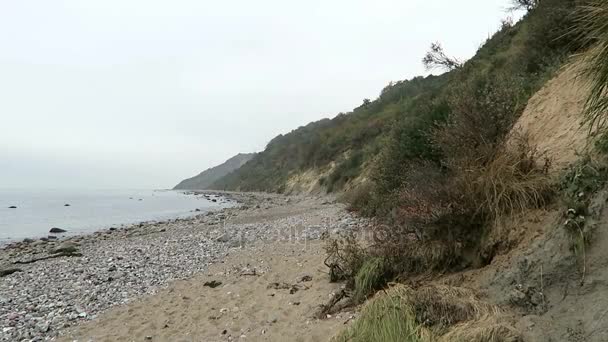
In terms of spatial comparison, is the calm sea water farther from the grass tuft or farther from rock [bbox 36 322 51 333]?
the grass tuft

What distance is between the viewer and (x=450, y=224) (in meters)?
5.10

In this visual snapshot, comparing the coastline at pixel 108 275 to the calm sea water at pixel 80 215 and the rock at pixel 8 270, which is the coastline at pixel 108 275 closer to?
the rock at pixel 8 270

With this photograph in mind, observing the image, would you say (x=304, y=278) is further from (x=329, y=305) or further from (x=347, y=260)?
(x=329, y=305)

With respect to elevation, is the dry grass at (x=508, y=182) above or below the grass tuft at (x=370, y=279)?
above

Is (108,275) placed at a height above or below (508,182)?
below

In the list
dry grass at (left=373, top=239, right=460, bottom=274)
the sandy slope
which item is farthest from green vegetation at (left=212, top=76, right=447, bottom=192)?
dry grass at (left=373, top=239, right=460, bottom=274)

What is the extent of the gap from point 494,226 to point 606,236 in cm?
128

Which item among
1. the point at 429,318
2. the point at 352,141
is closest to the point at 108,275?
the point at 429,318

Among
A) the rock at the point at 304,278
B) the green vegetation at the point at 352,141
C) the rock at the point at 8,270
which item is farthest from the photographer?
the green vegetation at the point at 352,141

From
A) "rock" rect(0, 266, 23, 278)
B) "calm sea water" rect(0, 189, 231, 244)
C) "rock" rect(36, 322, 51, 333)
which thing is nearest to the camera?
"rock" rect(36, 322, 51, 333)

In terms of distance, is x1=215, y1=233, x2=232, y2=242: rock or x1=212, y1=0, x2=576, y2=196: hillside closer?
x1=212, y1=0, x2=576, y2=196: hillside

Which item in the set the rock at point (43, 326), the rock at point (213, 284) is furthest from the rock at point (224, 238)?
the rock at point (43, 326)

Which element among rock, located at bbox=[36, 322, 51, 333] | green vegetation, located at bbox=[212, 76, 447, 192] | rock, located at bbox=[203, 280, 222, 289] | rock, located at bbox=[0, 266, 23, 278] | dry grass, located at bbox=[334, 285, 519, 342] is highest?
green vegetation, located at bbox=[212, 76, 447, 192]

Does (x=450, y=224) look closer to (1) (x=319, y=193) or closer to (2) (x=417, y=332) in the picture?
(2) (x=417, y=332)
